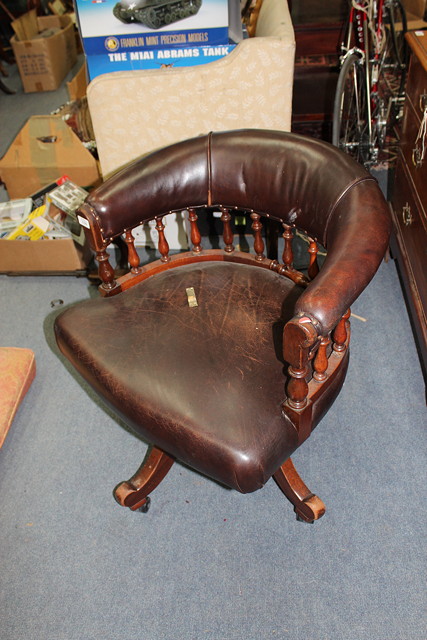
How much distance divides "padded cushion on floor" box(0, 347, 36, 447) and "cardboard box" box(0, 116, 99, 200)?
980 mm

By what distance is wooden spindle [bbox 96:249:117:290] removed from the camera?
1358mm

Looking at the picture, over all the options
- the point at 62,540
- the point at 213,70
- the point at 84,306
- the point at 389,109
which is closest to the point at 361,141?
the point at 389,109

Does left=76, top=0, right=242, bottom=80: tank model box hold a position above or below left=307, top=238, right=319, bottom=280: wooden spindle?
above

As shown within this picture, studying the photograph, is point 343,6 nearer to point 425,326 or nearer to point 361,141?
point 361,141

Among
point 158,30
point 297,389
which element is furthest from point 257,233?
point 158,30

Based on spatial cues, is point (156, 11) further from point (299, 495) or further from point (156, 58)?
point (299, 495)

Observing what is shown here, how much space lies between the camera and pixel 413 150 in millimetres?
1787

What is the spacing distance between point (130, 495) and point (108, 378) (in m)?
0.43

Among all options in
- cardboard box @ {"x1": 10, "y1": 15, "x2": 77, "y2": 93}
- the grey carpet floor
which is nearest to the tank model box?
the grey carpet floor

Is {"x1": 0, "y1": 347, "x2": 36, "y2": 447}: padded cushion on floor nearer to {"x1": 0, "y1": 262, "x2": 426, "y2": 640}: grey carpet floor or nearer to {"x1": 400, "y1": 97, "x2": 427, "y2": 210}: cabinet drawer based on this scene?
{"x1": 0, "y1": 262, "x2": 426, "y2": 640}: grey carpet floor

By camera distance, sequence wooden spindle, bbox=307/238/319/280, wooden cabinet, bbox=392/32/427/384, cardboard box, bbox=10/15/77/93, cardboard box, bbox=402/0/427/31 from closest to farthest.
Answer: wooden spindle, bbox=307/238/319/280 → wooden cabinet, bbox=392/32/427/384 → cardboard box, bbox=402/0/427/31 → cardboard box, bbox=10/15/77/93

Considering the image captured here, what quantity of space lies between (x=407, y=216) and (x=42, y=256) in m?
1.44

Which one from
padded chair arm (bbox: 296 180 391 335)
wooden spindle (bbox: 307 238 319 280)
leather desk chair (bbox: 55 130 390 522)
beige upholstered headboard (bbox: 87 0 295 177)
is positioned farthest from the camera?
beige upholstered headboard (bbox: 87 0 295 177)

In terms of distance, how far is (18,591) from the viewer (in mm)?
1391
